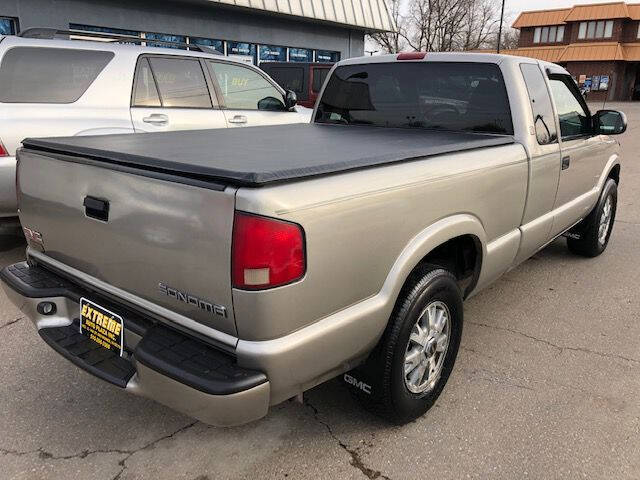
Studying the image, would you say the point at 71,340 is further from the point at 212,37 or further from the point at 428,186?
the point at 212,37

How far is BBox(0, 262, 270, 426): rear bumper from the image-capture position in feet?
6.14

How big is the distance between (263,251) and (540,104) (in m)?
2.75

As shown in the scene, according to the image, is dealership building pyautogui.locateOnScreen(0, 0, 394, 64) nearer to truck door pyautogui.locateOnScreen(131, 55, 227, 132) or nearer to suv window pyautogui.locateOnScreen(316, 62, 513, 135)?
truck door pyautogui.locateOnScreen(131, 55, 227, 132)

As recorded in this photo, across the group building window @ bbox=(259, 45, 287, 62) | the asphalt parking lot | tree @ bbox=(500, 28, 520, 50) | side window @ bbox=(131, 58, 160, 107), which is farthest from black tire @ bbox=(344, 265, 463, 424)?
tree @ bbox=(500, 28, 520, 50)

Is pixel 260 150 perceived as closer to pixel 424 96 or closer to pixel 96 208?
pixel 96 208

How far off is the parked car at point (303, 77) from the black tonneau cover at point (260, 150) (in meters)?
8.58

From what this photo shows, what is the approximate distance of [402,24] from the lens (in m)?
48.5

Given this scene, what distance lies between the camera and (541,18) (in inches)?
2021

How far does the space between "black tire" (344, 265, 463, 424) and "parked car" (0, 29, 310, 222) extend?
3.59 metres

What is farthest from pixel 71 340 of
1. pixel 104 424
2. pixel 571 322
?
pixel 571 322

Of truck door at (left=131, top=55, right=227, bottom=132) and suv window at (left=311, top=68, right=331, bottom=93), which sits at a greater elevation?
suv window at (left=311, top=68, right=331, bottom=93)

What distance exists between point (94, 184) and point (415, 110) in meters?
2.40

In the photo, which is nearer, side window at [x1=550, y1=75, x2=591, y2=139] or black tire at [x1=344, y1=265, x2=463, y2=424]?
black tire at [x1=344, y1=265, x2=463, y2=424]

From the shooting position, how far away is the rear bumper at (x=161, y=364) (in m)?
1.87
